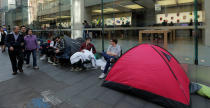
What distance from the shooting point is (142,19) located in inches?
237

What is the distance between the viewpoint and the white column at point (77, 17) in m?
8.95

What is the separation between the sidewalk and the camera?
315 centimetres

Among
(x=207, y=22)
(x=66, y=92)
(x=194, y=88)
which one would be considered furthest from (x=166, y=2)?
(x=66, y=92)

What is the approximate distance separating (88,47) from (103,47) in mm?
1532

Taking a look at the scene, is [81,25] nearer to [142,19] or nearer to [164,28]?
[142,19]

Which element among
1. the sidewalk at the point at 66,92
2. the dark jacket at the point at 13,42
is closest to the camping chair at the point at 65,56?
the sidewalk at the point at 66,92

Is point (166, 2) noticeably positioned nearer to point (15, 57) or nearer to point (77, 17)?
point (77, 17)

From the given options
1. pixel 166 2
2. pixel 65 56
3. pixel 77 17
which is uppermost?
pixel 77 17

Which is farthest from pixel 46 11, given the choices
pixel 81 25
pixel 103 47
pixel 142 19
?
pixel 142 19

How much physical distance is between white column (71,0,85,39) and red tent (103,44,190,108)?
5.62m

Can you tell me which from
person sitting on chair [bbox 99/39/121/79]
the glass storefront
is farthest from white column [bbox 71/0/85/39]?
person sitting on chair [bbox 99/39/121/79]

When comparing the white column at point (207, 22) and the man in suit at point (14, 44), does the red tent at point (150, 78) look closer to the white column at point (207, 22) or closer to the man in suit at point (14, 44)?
the white column at point (207, 22)

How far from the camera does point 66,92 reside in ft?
12.4

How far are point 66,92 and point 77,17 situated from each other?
6.48 meters
